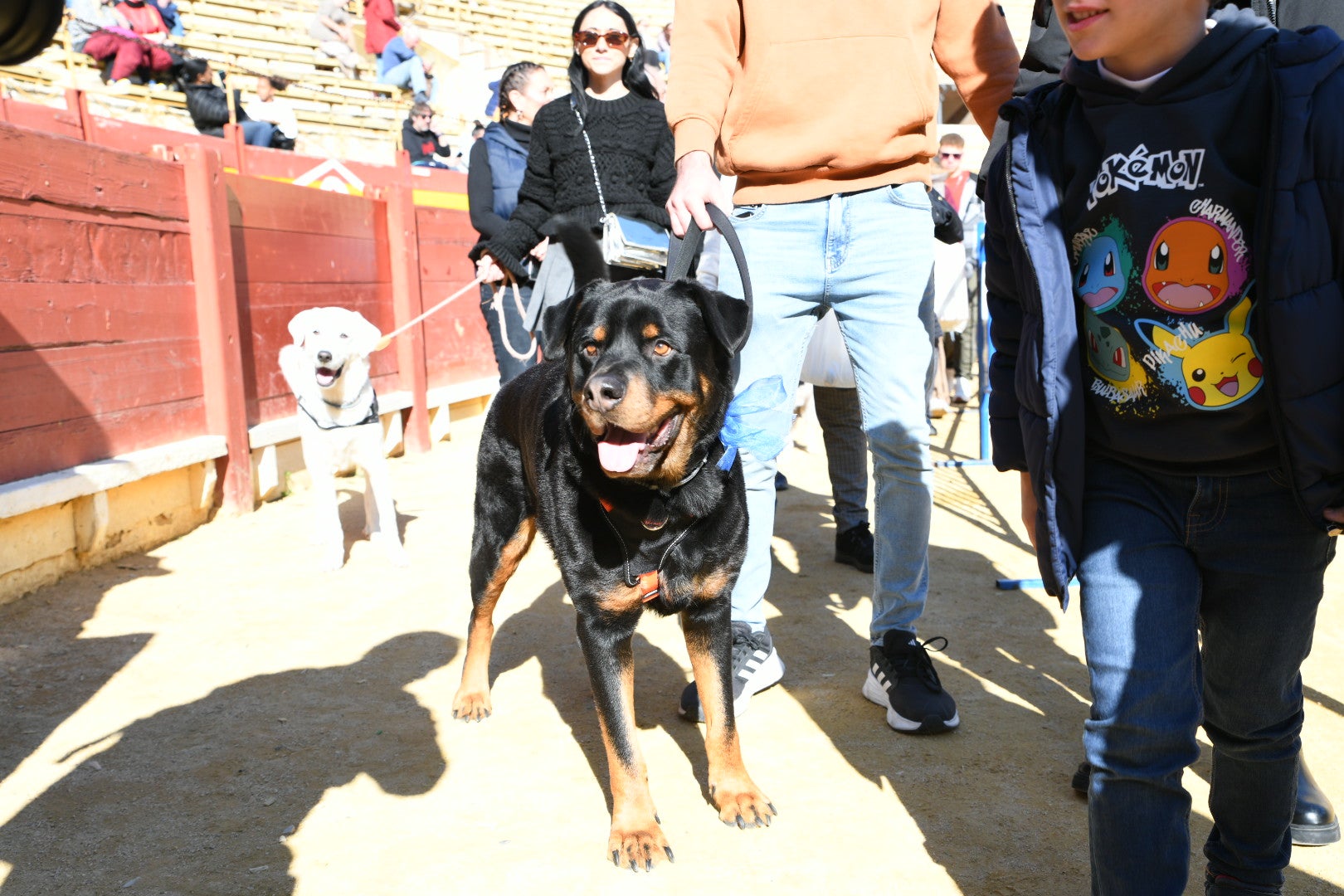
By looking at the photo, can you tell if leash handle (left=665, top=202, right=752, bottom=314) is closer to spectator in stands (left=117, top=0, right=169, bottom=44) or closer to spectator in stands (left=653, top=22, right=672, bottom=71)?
spectator in stands (left=117, top=0, right=169, bottom=44)

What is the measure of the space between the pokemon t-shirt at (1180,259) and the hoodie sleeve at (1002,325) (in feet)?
0.57

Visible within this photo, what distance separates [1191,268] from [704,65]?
170cm

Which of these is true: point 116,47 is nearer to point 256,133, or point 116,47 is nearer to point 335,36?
point 256,133

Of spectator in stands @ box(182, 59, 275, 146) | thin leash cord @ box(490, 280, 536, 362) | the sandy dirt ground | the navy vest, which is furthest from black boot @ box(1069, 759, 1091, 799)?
spectator in stands @ box(182, 59, 275, 146)

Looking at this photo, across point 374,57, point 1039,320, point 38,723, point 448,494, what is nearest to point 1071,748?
point 1039,320

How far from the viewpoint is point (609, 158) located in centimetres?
487

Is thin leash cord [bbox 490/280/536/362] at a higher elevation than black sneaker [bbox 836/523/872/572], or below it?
higher

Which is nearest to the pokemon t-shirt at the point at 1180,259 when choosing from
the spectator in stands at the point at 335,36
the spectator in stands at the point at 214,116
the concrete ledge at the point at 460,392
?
the concrete ledge at the point at 460,392

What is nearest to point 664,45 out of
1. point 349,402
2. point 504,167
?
point 504,167

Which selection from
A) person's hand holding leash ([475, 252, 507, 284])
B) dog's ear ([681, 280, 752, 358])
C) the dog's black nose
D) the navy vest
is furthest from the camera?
the navy vest

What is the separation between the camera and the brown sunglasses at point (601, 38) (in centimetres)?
477

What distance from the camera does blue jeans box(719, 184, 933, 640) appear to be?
2988 mm

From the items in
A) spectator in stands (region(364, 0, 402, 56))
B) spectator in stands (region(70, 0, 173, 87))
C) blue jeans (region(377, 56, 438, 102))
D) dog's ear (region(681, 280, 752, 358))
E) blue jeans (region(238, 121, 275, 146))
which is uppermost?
spectator in stands (region(364, 0, 402, 56))

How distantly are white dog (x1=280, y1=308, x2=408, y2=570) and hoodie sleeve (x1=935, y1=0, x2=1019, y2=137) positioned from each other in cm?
282
